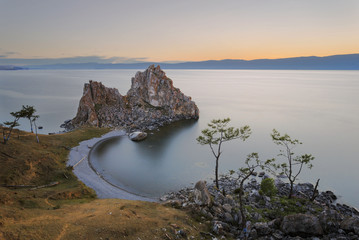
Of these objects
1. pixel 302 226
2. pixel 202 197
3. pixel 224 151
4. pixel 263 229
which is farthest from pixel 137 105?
pixel 302 226

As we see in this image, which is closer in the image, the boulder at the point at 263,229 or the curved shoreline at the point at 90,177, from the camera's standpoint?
the boulder at the point at 263,229

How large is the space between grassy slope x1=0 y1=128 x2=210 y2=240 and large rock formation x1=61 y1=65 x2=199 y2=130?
47363 millimetres

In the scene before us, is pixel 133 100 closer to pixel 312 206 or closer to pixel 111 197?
pixel 111 197

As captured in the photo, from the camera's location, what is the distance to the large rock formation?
304 feet

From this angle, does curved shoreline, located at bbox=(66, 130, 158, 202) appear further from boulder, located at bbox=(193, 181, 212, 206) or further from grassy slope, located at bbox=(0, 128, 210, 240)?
boulder, located at bbox=(193, 181, 212, 206)

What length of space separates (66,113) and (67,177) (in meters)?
83.3

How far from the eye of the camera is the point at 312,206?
35281 mm

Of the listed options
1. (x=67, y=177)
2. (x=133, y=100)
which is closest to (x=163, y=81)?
(x=133, y=100)

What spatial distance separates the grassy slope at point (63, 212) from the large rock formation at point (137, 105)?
47.4m

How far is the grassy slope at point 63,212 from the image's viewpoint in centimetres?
2130

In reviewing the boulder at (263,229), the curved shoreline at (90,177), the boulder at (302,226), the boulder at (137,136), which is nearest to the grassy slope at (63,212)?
the curved shoreline at (90,177)

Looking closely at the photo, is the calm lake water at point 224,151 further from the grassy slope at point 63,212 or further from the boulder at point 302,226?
the boulder at point 302,226

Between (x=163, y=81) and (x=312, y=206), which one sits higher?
(x=163, y=81)

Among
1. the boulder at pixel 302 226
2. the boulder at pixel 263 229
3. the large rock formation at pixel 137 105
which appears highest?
the large rock formation at pixel 137 105
